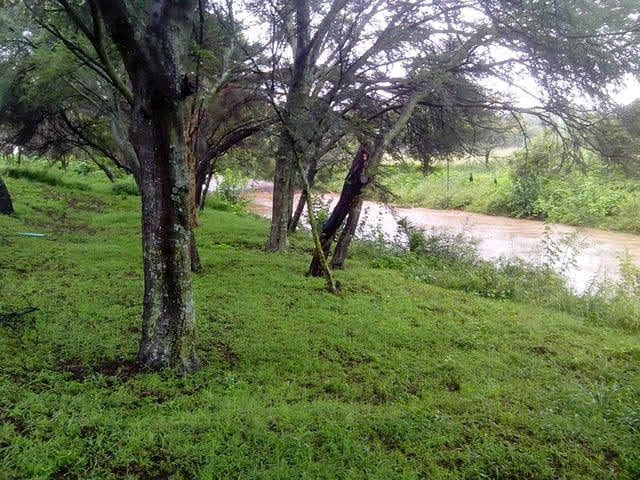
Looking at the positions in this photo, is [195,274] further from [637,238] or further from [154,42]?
[637,238]

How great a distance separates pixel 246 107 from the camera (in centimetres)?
1087

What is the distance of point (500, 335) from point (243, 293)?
2937 mm

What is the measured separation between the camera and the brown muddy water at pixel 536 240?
29.6 feet

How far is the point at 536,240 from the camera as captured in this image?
1455 cm

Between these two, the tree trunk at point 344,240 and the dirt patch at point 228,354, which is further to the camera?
the tree trunk at point 344,240

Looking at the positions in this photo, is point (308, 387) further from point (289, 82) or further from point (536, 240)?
point (536, 240)

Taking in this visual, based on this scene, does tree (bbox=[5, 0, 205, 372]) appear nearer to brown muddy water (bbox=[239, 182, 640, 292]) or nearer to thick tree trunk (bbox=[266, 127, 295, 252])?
thick tree trunk (bbox=[266, 127, 295, 252])

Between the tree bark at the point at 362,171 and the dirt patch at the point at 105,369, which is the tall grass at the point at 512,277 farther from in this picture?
the dirt patch at the point at 105,369

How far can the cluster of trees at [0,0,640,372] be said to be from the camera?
3068 millimetres

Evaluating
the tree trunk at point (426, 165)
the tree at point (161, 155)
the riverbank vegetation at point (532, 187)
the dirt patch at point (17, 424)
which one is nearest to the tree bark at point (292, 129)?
the riverbank vegetation at point (532, 187)

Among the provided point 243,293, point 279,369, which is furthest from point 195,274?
point 279,369

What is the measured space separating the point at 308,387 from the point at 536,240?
13102 millimetres

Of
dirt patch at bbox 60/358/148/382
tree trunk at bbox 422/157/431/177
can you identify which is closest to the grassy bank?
tree trunk at bbox 422/157/431/177

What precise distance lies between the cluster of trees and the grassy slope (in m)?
0.57
